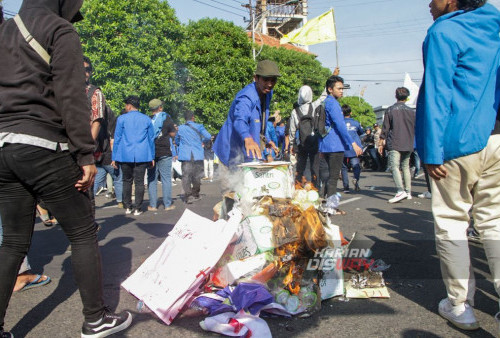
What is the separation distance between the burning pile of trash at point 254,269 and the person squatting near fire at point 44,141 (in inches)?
19.4

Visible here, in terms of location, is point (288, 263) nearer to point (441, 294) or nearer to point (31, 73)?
point (441, 294)

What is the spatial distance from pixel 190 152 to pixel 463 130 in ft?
20.4

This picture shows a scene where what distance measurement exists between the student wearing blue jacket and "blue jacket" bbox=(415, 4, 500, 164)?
328 cm

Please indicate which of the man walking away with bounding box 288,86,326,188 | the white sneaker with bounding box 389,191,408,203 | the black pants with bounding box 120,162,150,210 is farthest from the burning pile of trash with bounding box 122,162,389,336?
the white sneaker with bounding box 389,191,408,203

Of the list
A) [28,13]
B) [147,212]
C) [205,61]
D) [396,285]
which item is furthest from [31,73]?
[205,61]

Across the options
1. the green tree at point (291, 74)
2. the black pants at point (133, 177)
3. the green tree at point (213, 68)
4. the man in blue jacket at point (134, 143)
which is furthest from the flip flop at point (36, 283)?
the green tree at point (291, 74)

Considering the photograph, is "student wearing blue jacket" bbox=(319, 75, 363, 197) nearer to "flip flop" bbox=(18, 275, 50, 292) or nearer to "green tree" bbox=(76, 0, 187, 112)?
"flip flop" bbox=(18, 275, 50, 292)

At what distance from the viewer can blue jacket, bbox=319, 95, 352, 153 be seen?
18.2 ft

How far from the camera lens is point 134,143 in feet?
20.6

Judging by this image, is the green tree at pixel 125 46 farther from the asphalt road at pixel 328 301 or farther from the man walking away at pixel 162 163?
the asphalt road at pixel 328 301

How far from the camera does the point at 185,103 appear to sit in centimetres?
2186

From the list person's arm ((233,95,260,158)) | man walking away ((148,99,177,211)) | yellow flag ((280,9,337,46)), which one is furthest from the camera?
yellow flag ((280,9,337,46))

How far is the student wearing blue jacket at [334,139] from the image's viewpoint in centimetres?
559

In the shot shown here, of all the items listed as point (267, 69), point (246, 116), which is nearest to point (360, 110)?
point (267, 69)
